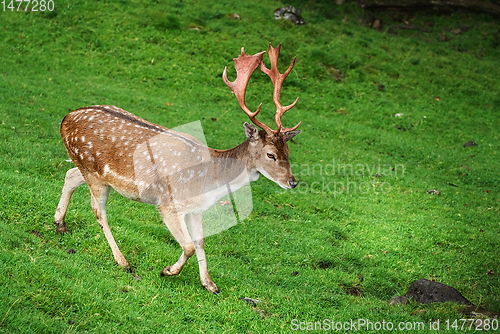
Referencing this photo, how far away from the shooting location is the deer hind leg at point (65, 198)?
6.89m

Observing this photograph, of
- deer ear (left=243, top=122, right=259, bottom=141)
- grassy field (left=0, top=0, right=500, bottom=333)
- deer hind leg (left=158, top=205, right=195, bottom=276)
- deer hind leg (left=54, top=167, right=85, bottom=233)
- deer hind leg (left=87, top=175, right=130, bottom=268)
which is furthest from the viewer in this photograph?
deer hind leg (left=54, top=167, right=85, bottom=233)

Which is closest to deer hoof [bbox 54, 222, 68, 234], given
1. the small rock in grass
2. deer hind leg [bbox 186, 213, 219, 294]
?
deer hind leg [bbox 186, 213, 219, 294]

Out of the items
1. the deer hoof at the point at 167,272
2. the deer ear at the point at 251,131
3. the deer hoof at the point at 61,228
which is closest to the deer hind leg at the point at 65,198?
the deer hoof at the point at 61,228

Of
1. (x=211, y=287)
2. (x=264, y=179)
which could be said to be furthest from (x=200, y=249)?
(x=264, y=179)

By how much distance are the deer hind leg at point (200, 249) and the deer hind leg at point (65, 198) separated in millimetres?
1946

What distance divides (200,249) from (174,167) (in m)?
1.24

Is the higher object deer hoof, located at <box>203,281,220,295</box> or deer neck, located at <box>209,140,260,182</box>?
deer neck, located at <box>209,140,260,182</box>

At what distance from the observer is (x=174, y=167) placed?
A: 6293 mm

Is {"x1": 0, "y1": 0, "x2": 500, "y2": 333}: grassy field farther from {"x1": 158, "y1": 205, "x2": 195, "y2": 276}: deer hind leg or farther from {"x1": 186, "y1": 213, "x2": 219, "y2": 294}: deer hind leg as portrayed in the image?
{"x1": 158, "y1": 205, "x2": 195, "y2": 276}: deer hind leg

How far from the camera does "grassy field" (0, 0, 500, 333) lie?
584cm

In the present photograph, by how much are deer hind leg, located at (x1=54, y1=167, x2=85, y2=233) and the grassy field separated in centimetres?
16

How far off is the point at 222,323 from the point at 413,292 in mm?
3324

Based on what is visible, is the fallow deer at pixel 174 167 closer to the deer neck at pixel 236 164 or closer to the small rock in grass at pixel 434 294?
the deer neck at pixel 236 164

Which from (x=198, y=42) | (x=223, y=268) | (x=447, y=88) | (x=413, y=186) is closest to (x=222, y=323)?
(x=223, y=268)
